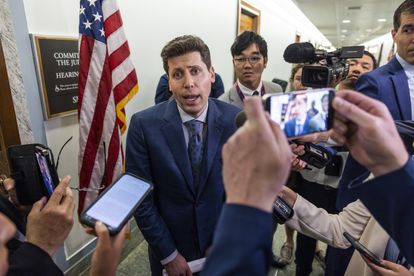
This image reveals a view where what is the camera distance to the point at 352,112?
57cm

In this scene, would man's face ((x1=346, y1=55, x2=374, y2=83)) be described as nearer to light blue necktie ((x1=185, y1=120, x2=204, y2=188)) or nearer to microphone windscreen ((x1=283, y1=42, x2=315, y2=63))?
microphone windscreen ((x1=283, y1=42, x2=315, y2=63))

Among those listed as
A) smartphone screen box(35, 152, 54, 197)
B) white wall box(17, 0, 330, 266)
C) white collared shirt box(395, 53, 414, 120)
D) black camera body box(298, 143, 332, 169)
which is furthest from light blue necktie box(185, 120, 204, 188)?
white collared shirt box(395, 53, 414, 120)

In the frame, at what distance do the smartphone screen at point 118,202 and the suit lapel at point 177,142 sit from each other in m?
0.35

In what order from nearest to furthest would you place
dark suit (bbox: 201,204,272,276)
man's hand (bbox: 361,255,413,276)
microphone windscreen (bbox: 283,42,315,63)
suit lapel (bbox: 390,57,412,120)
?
dark suit (bbox: 201,204,272,276)
man's hand (bbox: 361,255,413,276)
microphone windscreen (bbox: 283,42,315,63)
suit lapel (bbox: 390,57,412,120)

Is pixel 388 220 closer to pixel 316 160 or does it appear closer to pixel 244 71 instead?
pixel 316 160

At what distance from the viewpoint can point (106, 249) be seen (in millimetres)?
683

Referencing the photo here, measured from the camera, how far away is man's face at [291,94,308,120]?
2.29ft

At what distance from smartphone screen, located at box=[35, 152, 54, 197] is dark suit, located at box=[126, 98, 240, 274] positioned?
0.37 metres

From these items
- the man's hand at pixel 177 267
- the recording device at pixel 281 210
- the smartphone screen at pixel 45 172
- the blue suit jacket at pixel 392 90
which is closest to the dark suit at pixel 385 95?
the blue suit jacket at pixel 392 90

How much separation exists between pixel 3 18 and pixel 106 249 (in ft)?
4.82

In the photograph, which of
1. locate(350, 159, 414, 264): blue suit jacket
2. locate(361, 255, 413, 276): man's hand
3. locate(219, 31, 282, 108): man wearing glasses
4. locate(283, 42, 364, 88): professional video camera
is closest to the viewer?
locate(350, 159, 414, 264): blue suit jacket

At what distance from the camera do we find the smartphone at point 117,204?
712 mm

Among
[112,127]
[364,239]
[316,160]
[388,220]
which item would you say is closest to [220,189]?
[316,160]

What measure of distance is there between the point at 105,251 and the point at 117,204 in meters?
0.14
